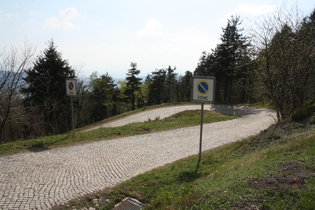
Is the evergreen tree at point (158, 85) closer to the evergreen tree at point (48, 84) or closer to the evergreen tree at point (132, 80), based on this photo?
the evergreen tree at point (132, 80)

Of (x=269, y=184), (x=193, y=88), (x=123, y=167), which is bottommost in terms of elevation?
(x=123, y=167)

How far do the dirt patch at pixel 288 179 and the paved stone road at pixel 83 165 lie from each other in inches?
156

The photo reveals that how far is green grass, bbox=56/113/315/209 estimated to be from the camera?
3.47 m

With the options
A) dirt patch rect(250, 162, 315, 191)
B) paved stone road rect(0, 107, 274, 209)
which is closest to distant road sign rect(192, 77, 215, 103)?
paved stone road rect(0, 107, 274, 209)

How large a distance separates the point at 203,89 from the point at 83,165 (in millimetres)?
4829

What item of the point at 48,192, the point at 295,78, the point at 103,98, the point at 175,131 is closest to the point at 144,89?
the point at 103,98

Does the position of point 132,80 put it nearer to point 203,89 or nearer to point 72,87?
point 72,87

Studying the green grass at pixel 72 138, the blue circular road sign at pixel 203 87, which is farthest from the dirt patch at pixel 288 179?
the green grass at pixel 72 138

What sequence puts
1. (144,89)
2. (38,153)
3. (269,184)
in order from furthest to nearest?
(144,89) → (38,153) → (269,184)

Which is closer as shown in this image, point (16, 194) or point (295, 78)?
point (16, 194)

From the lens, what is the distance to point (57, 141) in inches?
417

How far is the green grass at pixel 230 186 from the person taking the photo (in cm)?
347

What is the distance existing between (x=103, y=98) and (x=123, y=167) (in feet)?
128

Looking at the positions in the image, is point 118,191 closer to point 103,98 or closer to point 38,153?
point 38,153
